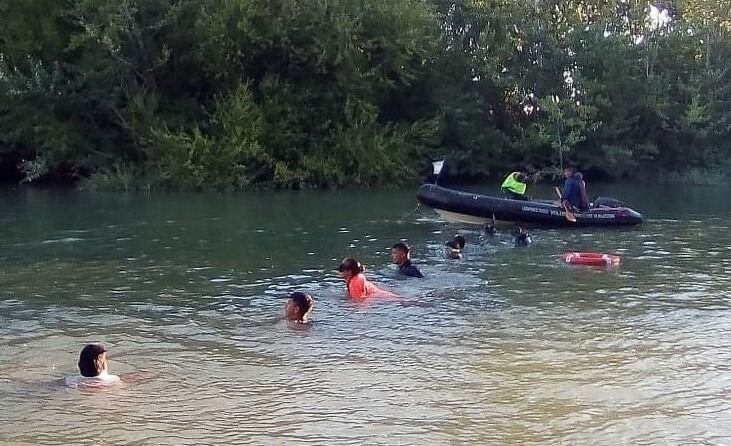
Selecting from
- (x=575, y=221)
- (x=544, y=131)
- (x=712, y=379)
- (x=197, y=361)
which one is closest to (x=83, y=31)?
(x=544, y=131)

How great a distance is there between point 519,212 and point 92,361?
479 inches

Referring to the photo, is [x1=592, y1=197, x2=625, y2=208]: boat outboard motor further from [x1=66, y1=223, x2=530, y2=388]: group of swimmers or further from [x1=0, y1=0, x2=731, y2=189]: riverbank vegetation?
[x1=0, y1=0, x2=731, y2=189]: riverbank vegetation

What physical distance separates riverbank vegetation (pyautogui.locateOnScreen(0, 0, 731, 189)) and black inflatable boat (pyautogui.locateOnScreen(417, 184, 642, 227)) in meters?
12.0

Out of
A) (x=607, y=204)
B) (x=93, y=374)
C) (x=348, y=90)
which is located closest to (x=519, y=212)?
(x=607, y=204)

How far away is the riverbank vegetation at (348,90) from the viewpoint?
30.2 m

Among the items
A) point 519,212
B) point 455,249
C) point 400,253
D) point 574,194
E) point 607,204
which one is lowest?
point 455,249

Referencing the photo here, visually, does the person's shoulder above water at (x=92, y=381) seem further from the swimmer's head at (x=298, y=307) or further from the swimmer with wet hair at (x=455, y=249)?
the swimmer with wet hair at (x=455, y=249)

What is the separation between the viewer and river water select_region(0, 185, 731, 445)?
7.04m

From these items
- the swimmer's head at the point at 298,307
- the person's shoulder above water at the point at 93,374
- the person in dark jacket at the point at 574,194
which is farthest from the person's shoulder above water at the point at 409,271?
the person in dark jacket at the point at 574,194

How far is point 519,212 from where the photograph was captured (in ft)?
61.7

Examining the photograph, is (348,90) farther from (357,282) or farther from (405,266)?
(357,282)

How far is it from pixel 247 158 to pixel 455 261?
674 inches

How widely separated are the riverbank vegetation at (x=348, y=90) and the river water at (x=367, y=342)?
1336 centimetres

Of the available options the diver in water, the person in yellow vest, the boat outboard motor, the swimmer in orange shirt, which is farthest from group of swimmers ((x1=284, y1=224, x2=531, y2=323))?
the boat outboard motor
